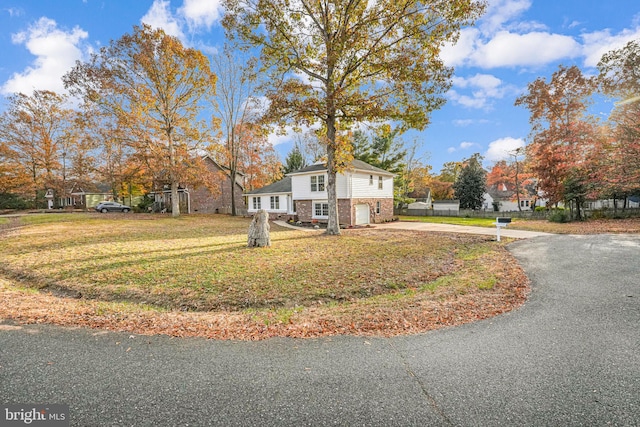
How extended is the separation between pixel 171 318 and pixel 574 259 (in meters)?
11.1

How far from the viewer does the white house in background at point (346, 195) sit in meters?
23.1

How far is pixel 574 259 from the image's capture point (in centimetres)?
888

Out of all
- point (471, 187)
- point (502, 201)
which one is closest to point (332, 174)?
point (471, 187)

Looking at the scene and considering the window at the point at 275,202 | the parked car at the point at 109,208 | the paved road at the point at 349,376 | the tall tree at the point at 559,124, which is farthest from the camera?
the parked car at the point at 109,208

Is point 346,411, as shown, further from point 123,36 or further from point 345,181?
point 123,36

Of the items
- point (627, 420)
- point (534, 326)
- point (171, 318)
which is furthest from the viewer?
point (171, 318)

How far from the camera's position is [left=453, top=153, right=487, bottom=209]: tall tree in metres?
40.0

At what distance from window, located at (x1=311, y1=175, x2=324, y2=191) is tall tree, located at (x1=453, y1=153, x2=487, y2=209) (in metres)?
25.6

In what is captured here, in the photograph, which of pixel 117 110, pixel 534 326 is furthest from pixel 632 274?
pixel 117 110

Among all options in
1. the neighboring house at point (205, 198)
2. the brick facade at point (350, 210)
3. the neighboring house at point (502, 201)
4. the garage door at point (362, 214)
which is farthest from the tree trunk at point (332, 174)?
the neighboring house at point (502, 201)

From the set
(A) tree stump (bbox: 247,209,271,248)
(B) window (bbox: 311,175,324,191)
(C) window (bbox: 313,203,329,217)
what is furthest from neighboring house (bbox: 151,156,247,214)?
(A) tree stump (bbox: 247,209,271,248)

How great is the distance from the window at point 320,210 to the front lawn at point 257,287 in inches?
491

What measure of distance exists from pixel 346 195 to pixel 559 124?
64.5 ft

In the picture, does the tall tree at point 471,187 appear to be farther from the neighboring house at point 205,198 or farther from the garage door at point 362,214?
the neighboring house at point 205,198
